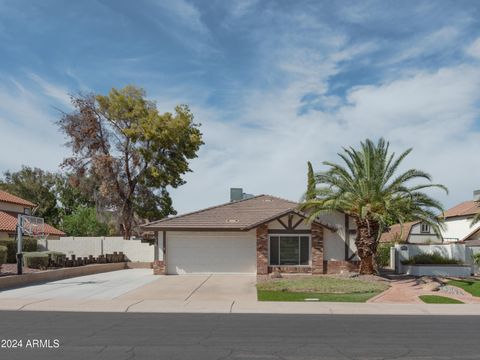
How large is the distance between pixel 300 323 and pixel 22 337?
663 cm

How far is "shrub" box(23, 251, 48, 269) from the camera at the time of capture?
2669 cm

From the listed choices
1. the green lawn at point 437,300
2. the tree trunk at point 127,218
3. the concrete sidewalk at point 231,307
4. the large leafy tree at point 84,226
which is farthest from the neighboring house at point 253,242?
the large leafy tree at point 84,226

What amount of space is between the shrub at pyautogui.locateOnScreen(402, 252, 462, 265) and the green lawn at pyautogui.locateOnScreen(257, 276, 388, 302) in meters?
5.82

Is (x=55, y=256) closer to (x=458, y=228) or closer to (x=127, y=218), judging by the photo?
(x=127, y=218)

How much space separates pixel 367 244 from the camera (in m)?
25.7

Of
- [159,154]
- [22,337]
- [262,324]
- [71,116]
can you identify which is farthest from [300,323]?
[71,116]

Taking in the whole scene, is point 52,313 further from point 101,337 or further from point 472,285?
point 472,285

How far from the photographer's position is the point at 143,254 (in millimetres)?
37281

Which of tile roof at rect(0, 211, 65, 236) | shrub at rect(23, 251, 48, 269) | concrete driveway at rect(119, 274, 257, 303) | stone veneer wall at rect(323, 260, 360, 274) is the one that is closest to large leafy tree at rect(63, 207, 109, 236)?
tile roof at rect(0, 211, 65, 236)

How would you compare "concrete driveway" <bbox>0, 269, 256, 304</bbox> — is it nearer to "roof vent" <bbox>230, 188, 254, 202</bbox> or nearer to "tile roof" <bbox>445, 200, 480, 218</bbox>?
"roof vent" <bbox>230, 188, 254, 202</bbox>

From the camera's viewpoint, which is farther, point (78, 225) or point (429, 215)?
point (78, 225)

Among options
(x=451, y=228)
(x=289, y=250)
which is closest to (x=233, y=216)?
(x=289, y=250)

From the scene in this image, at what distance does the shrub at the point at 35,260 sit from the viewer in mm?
26688

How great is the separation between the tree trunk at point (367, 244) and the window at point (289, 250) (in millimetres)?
3493
